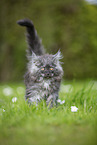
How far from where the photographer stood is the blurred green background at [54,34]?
405 inches

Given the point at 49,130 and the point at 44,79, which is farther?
the point at 44,79

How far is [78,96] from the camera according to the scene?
3.66m

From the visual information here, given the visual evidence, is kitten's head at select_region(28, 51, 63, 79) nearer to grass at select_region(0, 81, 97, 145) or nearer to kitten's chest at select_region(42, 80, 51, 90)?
kitten's chest at select_region(42, 80, 51, 90)

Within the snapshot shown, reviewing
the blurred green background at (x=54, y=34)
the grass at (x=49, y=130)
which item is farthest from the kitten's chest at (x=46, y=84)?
the blurred green background at (x=54, y=34)

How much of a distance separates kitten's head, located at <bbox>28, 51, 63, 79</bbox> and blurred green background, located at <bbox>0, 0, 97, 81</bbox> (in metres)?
6.83

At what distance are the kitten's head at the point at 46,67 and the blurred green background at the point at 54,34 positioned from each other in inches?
269

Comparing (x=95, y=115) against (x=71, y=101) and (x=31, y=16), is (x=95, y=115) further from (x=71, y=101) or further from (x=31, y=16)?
(x=31, y=16)

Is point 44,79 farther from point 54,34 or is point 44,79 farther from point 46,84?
point 54,34

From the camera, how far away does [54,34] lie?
1078 cm

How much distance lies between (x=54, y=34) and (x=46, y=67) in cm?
793

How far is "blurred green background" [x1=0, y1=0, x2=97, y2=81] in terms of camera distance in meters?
10.3

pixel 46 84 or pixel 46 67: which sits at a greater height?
pixel 46 67

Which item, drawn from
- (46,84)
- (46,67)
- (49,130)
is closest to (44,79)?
(46,84)

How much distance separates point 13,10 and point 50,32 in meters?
2.61
